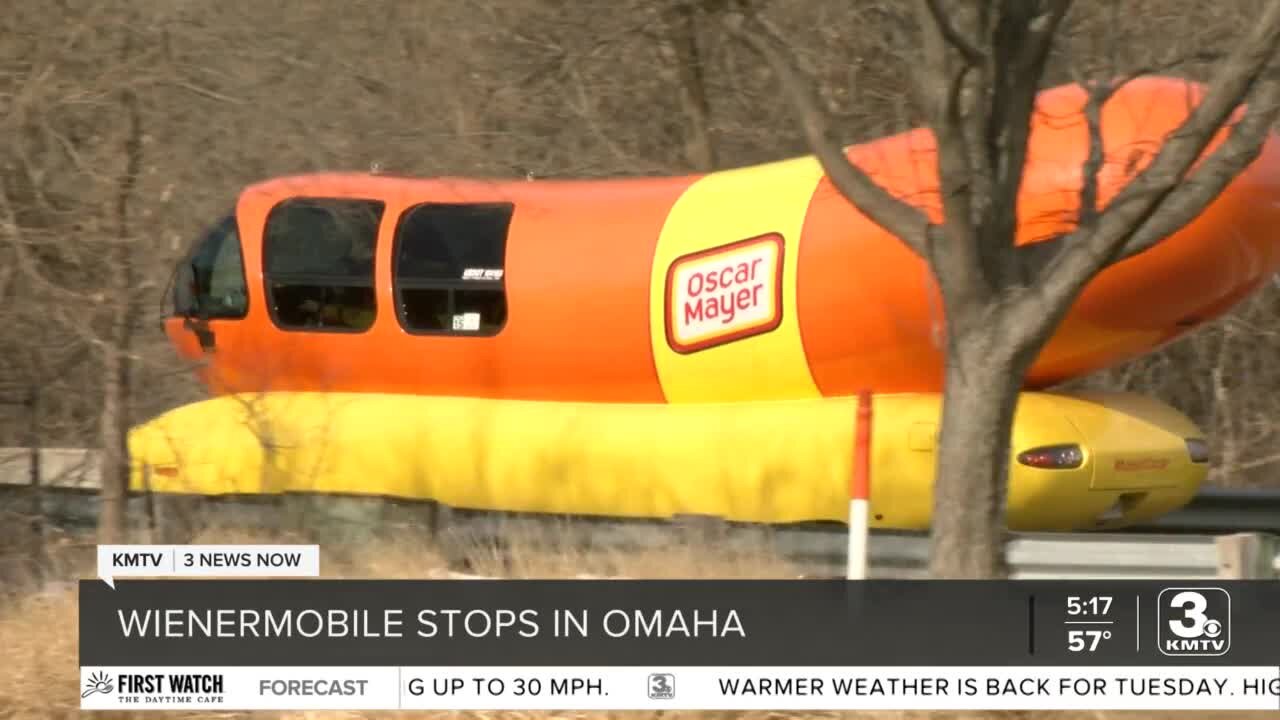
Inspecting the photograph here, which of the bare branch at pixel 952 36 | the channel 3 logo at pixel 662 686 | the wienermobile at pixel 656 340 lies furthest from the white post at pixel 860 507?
the wienermobile at pixel 656 340

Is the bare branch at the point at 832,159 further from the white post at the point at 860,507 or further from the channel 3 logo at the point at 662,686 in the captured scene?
the channel 3 logo at the point at 662,686

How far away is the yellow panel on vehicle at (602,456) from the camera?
924cm

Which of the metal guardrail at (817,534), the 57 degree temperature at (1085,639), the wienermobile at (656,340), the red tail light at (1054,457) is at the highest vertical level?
the wienermobile at (656,340)

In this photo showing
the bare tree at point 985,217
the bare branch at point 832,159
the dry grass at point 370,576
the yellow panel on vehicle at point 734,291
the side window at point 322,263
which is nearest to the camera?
the dry grass at point 370,576

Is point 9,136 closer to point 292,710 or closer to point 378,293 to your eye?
point 378,293

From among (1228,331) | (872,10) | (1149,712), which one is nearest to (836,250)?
(1149,712)

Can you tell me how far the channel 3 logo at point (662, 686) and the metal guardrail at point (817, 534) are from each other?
1.84 meters

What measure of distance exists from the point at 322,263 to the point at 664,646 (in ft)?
16.9

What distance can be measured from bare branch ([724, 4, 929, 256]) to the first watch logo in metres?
3.36

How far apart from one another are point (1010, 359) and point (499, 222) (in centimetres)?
432

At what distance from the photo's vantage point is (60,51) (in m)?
9.19

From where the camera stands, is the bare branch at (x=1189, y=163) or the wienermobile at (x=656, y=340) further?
the wienermobile at (x=656, y=340)

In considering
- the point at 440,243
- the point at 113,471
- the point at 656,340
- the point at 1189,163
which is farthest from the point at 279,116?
the point at 1189,163

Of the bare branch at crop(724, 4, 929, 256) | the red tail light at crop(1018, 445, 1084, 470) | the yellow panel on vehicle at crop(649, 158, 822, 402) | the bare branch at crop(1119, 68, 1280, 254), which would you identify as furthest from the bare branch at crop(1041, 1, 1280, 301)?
the yellow panel on vehicle at crop(649, 158, 822, 402)
